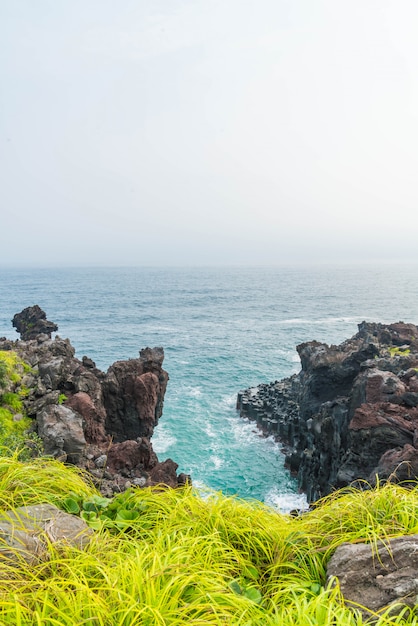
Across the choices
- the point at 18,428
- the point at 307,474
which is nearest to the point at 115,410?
the point at 18,428

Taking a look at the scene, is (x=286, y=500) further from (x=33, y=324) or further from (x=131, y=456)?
(x=33, y=324)

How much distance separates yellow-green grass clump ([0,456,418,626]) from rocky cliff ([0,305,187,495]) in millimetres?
4198

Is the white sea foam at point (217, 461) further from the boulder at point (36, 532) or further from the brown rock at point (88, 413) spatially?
the boulder at point (36, 532)

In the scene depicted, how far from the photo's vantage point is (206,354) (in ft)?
211

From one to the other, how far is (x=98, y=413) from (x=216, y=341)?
56343 mm

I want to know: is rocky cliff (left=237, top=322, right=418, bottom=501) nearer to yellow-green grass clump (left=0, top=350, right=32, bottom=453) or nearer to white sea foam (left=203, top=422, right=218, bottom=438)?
white sea foam (left=203, top=422, right=218, bottom=438)

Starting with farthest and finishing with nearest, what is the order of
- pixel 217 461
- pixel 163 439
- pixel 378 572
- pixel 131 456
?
pixel 163 439 → pixel 217 461 → pixel 131 456 → pixel 378 572

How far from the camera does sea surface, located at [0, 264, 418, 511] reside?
31344 millimetres

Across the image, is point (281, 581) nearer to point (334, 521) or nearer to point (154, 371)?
point (334, 521)

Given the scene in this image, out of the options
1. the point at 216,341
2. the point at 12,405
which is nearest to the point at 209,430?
the point at 12,405

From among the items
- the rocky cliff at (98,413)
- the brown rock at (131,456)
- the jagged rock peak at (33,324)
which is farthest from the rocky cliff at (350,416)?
the jagged rock peak at (33,324)

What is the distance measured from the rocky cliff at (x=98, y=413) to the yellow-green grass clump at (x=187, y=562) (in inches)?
165

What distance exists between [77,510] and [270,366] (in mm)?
Result: 54094

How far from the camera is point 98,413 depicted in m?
18.6
